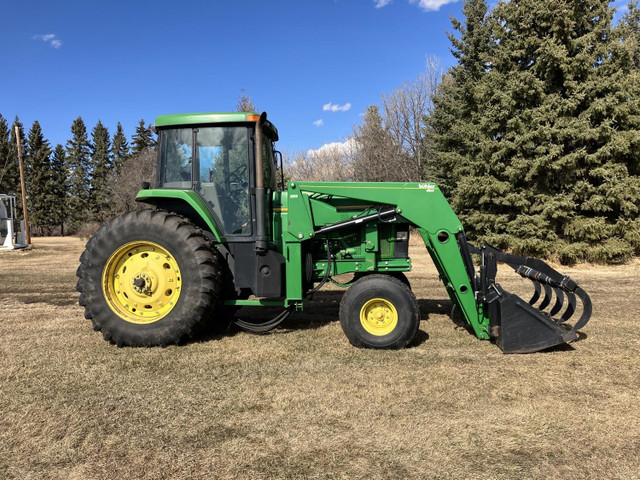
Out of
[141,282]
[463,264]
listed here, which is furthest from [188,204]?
[463,264]

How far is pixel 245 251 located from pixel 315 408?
2.22 meters

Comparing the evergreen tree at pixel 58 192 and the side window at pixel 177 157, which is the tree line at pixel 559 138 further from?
the evergreen tree at pixel 58 192

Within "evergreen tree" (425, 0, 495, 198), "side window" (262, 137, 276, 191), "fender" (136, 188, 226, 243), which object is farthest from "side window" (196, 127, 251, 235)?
"evergreen tree" (425, 0, 495, 198)

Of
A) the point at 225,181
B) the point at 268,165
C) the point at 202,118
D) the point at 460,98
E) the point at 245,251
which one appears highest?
the point at 460,98

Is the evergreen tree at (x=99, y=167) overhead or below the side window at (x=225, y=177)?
overhead

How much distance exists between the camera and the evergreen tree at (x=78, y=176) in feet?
159

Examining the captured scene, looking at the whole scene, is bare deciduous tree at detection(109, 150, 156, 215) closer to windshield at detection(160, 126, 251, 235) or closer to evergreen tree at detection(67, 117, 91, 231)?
evergreen tree at detection(67, 117, 91, 231)

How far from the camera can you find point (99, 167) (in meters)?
51.3

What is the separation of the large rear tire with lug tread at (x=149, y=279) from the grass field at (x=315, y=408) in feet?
0.83

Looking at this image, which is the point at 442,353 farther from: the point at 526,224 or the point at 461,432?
the point at 526,224

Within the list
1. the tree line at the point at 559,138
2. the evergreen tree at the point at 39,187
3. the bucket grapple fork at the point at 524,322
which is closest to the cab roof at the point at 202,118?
the bucket grapple fork at the point at 524,322

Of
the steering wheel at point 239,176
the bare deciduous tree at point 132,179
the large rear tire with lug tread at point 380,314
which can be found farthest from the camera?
the bare deciduous tree at point 132,179

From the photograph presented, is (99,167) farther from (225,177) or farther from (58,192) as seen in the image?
(225,177)

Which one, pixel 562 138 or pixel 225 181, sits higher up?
pixel 562 138
